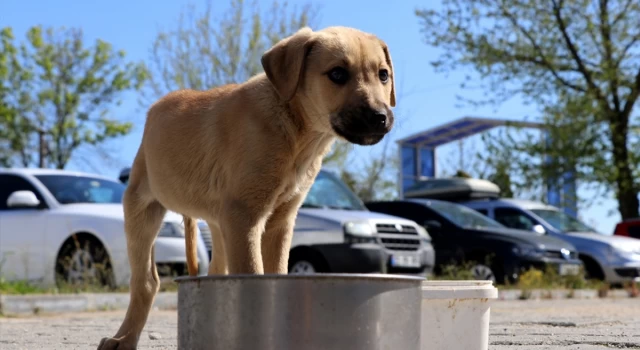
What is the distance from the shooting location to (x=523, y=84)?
29.8m

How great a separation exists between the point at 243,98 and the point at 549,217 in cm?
1663

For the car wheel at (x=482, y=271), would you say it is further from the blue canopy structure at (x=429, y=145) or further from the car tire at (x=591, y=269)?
the blue canopy structure at (x=429, y=145)

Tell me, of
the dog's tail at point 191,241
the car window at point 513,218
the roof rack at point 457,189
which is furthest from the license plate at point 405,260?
→ the dog's tail at point 191,241

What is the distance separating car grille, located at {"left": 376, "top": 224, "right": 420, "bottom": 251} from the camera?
14180 millimetres

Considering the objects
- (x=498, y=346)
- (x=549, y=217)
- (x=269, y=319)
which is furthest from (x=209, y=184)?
(x=549, y=217)

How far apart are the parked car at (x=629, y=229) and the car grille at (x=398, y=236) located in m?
10.6

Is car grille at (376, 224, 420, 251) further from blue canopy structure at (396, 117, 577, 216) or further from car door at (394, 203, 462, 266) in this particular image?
blue canopy structure at (396, 117, 577, 216)

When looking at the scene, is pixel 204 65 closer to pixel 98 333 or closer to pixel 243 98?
pixel 98 333

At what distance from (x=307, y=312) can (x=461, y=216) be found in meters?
14.3

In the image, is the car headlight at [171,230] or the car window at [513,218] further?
the car window at [513,218]

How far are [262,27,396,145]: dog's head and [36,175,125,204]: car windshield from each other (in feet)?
28.6

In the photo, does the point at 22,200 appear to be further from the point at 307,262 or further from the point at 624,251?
the point at 624,251

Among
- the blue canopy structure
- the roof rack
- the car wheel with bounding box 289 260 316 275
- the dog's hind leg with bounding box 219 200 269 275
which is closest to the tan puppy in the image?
the dog's hind leg with bounding box 219 200 269 275

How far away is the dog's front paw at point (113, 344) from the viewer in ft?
16.8
